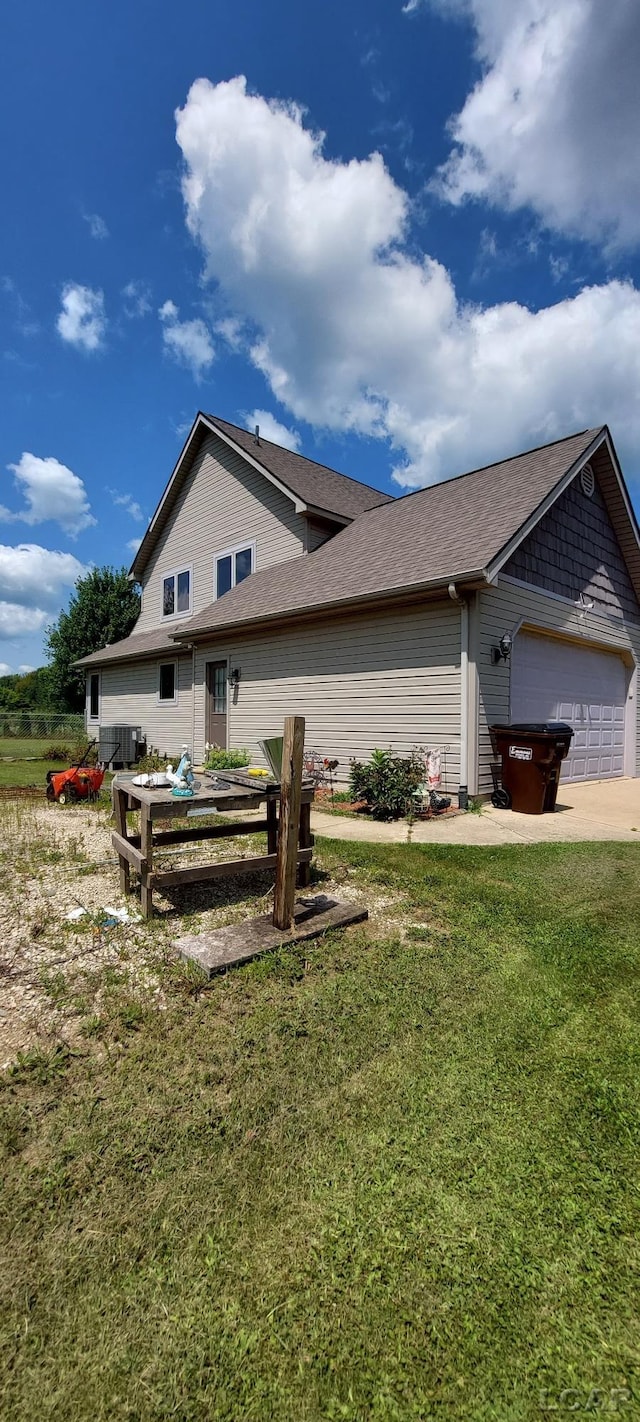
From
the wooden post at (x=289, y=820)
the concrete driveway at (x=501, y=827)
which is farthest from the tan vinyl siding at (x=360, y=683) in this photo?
the wooden post at (x=289, y=820)

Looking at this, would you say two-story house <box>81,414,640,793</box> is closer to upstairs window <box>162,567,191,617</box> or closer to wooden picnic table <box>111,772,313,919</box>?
upstairs window <box>162,567,191,617</box>

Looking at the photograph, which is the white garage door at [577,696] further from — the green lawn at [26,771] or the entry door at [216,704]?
the green lawn at [26,771]

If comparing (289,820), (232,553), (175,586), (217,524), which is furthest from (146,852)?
(175,586)

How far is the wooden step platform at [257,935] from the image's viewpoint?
3158 millimetres

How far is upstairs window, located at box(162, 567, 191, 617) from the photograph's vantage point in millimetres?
16844

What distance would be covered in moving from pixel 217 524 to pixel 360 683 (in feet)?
28.3

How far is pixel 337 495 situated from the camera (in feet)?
48.2

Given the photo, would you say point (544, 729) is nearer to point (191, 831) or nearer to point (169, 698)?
point (191, 831)

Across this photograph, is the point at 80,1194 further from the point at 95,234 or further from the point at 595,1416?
the point at 95,234

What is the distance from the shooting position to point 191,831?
4.52m

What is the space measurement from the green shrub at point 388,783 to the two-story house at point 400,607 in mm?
532

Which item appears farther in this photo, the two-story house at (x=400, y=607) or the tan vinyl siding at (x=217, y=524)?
the tan vinyl siding at (x=217, y=524)

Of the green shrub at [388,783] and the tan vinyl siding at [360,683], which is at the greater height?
the tan vinyl siding at [360,683]

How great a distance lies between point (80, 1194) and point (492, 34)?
13.0m
